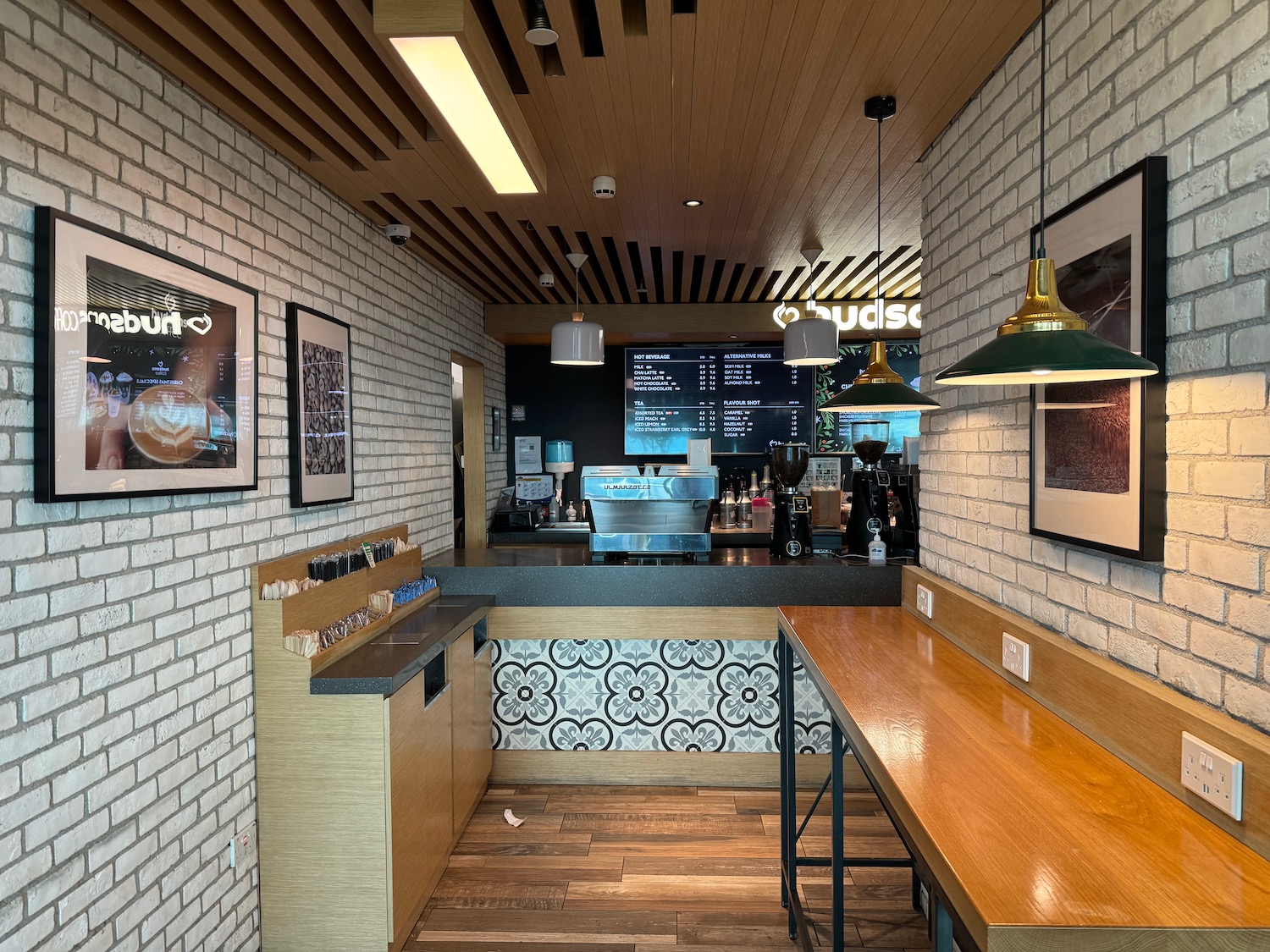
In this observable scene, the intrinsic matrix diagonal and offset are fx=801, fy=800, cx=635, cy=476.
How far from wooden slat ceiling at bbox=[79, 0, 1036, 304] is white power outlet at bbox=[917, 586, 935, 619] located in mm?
1717

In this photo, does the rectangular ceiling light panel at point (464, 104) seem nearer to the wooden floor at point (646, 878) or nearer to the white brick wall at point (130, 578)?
the white brick wall at point (130, 578)

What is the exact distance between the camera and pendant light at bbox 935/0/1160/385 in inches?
49.9

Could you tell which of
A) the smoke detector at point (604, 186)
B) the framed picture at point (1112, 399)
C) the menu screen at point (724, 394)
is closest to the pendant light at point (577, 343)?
the smoke detector at point (604, 186)

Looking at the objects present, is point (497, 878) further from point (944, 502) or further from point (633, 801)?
point (944, 502)

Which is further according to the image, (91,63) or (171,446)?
(171,446)

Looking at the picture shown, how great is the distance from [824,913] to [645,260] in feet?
11.6

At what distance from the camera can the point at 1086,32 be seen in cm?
198

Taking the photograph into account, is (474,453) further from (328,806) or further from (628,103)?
(628,103)

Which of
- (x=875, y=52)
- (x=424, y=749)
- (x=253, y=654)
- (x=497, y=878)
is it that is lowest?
(x=497, y=878)

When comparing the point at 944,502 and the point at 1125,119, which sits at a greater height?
the point at 1125,119

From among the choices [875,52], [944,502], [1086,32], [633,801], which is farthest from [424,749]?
[1086,32]

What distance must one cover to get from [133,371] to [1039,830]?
2.32 meters

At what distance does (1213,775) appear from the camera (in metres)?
1.38

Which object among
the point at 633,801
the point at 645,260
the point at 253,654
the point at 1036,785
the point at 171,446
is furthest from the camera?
the point at 645,260
